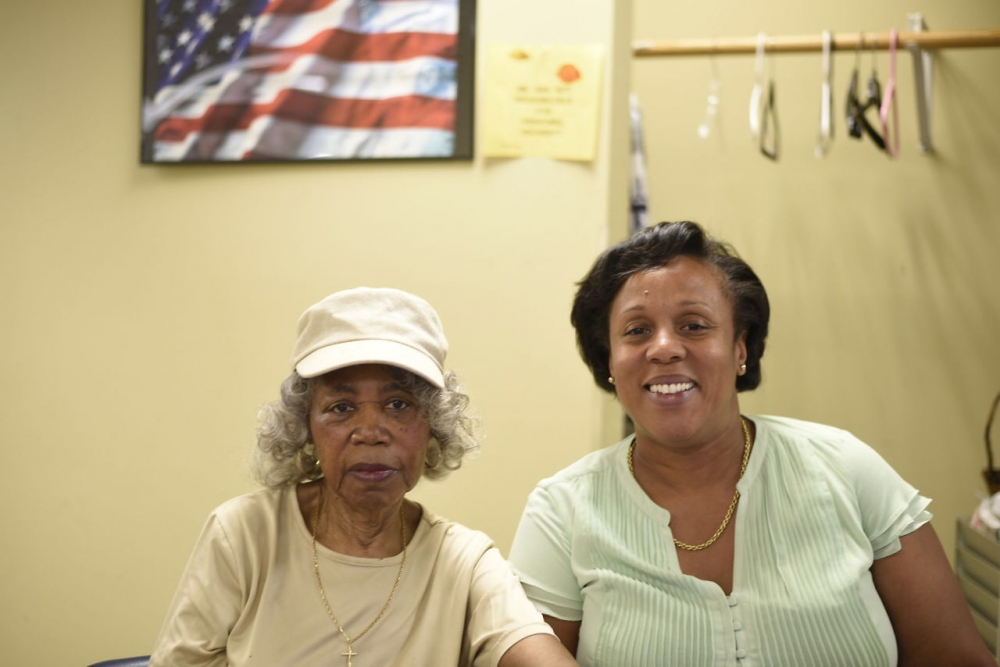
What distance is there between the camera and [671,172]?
332 centimetres

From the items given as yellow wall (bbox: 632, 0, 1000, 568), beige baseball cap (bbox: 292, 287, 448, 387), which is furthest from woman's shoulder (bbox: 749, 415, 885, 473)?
yellow wall (bbox: 632, 0, 1000, 568)

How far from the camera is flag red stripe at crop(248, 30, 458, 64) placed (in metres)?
2.18

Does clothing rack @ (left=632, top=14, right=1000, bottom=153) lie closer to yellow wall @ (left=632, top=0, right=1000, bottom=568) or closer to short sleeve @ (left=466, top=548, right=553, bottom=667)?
yellow wall @ (left=632, top=0, right=1000, bottom=568)

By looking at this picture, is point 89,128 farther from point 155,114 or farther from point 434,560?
point 434,560

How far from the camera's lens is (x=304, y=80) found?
→ 2.21m

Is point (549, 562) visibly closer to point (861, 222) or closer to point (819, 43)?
point (819, 43)

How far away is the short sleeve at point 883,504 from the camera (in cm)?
161

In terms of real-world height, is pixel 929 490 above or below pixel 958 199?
Result: below

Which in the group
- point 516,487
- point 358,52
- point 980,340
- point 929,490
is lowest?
point 929,490

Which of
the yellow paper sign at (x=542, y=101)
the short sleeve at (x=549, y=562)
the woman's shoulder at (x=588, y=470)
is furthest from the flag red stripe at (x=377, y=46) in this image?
the short sleeve at (x=549, y=562)

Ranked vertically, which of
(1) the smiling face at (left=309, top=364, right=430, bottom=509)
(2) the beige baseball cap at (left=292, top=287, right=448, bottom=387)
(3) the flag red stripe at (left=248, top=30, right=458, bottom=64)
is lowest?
(1) the smiling face at (left=309, top=364, right=430, bottom=509)

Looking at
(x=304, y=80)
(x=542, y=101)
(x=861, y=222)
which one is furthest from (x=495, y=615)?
(x=861, y=222)

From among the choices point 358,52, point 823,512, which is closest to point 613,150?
point 358,52

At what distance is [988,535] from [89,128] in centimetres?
242
